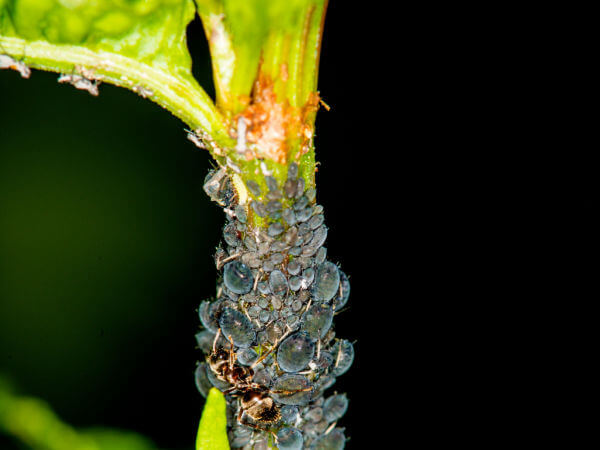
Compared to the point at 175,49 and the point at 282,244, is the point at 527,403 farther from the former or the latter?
the point at 175,49

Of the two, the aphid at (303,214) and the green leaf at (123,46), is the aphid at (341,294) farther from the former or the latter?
the green leaf at (123,46)

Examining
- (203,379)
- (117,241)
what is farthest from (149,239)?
(203,379)

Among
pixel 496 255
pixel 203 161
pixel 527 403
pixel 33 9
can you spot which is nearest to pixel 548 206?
pixel 496 255

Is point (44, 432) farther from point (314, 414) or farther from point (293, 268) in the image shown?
point (293, 268)

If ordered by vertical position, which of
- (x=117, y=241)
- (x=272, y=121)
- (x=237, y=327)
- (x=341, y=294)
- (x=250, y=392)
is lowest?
(x=250, y=392)

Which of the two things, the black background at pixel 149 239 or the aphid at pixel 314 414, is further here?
the black background at pixel 149 239

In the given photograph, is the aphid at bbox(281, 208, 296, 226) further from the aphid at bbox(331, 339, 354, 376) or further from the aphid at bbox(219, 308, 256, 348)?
the aphid at bbox(331, 339, 354, 376)

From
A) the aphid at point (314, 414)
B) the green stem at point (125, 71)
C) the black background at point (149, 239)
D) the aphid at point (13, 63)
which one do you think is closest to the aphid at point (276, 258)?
the green stem at point (125, 71)

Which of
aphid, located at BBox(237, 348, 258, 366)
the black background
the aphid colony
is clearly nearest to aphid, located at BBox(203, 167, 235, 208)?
the aphid colony
